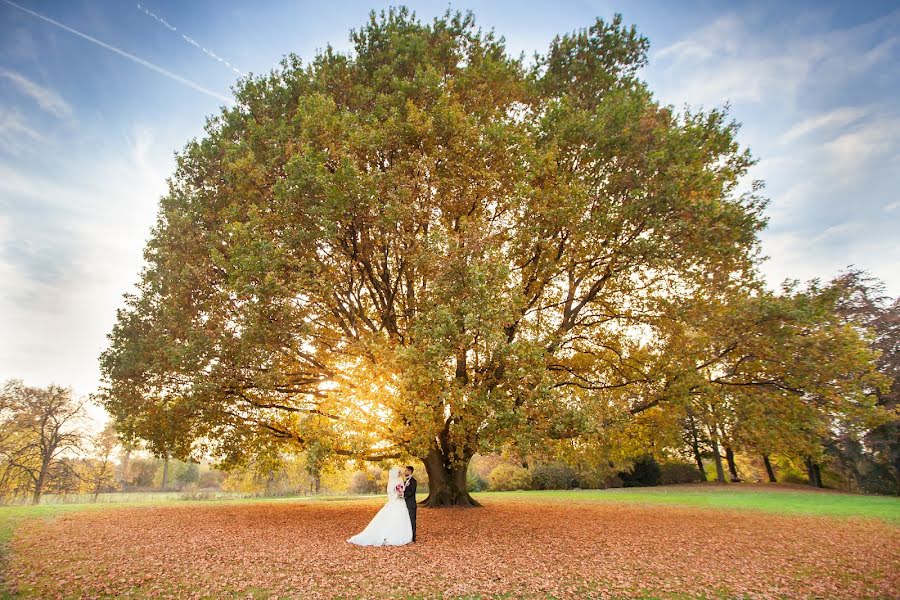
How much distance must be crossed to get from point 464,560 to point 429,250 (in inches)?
319

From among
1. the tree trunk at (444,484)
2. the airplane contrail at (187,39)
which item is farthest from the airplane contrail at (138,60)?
the tree trunk at (444,484)

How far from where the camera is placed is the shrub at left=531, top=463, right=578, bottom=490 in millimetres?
37312

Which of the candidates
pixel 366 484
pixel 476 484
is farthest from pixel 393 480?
pixel 366 484

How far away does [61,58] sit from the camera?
11.8 m

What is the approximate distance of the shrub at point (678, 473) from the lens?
40219 millimetres

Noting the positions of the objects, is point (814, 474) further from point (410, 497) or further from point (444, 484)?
point (410, 497)

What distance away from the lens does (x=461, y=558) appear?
9.68 m

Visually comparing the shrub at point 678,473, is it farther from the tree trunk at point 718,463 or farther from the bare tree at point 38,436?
the bare tree at point 38,436

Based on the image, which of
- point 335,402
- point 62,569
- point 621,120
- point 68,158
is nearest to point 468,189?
point 621,120

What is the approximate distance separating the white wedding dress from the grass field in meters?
0.66

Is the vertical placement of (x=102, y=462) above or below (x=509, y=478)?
above

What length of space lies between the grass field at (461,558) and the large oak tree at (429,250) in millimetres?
2838

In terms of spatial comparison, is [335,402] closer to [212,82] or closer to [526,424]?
[526,424]

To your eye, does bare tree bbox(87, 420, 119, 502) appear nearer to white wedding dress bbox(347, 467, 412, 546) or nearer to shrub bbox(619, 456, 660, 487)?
white wedding dress bbox(347, 467, 412, 546)
